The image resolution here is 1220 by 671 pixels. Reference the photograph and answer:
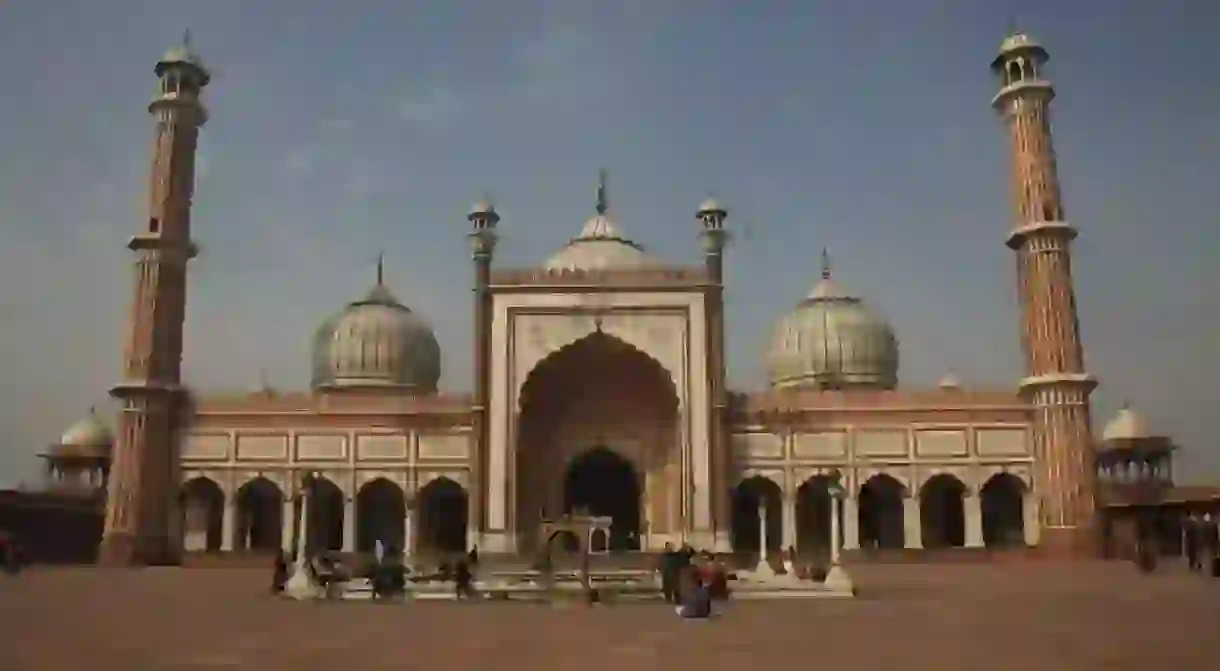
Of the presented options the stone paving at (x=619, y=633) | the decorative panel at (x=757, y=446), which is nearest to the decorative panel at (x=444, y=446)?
the decorative panel at (x=757, y=446)

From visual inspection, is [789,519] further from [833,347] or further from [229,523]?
[229,523]

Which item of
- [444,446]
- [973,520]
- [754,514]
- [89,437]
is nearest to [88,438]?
[89,437]

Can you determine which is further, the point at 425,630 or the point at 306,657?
the point at 425,630

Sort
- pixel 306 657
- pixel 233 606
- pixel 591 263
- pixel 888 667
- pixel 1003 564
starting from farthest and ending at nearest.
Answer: pixel 591 263 → pixel 1003 564 → pixel 233 606 → pixel 306 657 → pixel 888 667

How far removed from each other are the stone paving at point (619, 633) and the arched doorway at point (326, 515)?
11.5 meters

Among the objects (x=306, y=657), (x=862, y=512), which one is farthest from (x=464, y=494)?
(x=306, y=657)

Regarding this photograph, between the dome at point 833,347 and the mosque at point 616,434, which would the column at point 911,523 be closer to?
the mosque at point 616,434

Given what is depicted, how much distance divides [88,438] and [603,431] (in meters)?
16.5

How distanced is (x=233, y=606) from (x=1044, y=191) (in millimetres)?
18851

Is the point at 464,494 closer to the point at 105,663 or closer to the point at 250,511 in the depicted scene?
the point at 250,511

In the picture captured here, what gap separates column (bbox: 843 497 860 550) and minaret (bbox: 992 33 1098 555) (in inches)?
144

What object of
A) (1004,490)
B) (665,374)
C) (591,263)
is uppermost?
(591,263)

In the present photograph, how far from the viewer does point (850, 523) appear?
2458cm

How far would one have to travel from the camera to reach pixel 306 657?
6.60m
